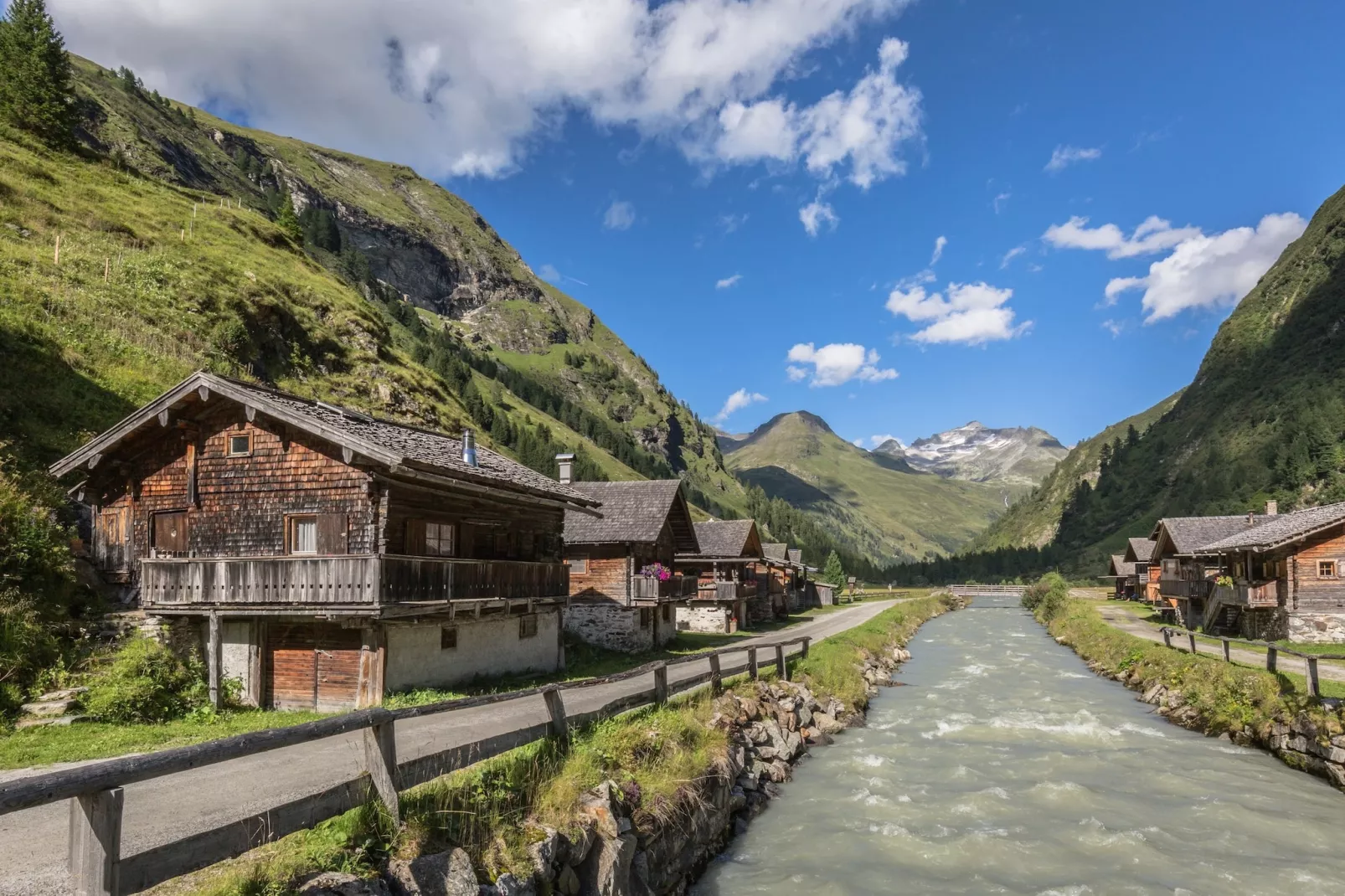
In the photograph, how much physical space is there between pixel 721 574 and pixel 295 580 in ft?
127

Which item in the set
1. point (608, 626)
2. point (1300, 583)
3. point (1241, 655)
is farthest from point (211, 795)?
point (1300, 583)

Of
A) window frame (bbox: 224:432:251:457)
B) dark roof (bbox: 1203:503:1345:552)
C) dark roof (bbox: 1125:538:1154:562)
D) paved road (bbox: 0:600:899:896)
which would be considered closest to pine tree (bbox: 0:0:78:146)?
window frame (bbox: 224:432:251:457)

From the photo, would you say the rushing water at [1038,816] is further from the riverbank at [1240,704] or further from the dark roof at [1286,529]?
the dark roof at [1286,529]

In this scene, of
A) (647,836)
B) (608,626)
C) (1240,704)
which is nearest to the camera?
(647,836)

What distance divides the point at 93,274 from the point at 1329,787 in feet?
194

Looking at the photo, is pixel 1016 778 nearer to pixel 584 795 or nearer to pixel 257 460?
pixel 584 795

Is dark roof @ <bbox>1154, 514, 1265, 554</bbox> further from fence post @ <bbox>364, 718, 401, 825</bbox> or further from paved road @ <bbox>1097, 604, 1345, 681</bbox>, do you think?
fence post @ <bbox>364, 718, 401, 825</bbox>

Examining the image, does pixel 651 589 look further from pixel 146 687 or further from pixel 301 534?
pixel 146 687

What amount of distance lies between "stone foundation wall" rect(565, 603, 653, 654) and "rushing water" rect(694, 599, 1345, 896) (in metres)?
13.8

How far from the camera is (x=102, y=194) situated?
58719 millimetres

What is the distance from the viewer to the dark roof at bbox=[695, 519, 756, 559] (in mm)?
55875

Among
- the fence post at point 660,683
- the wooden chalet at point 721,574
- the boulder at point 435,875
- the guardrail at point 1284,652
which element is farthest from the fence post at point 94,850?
the wooden chalet at point 721,574

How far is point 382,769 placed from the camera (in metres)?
8.50

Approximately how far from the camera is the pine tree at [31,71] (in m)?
61.1
